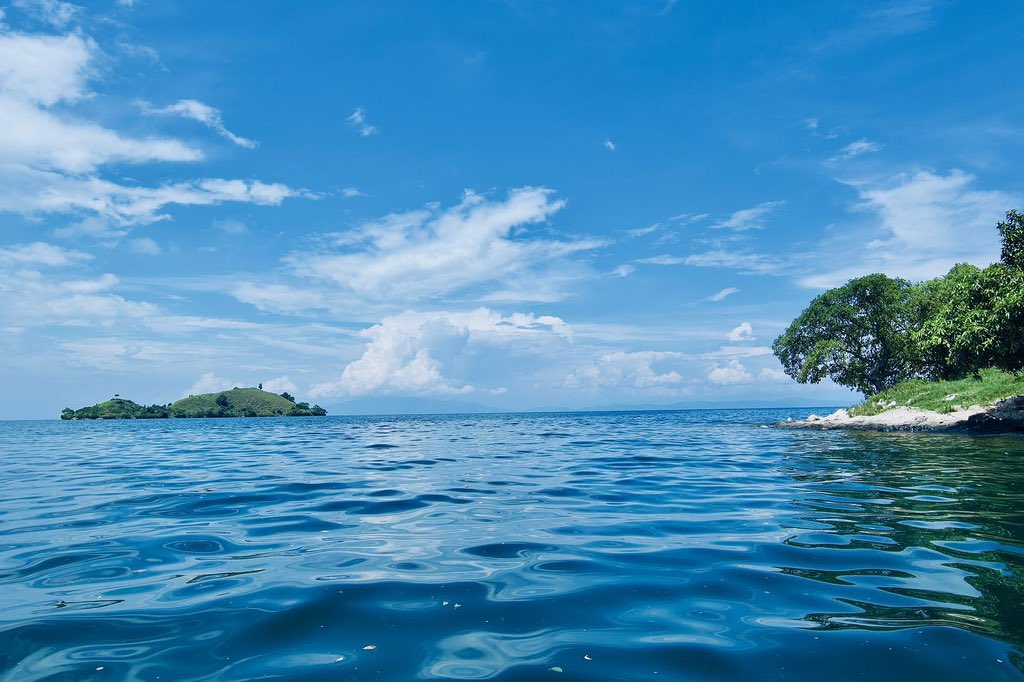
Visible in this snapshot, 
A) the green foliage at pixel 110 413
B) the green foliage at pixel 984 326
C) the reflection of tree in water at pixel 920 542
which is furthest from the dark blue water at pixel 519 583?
the green foliage at pixel 110 413

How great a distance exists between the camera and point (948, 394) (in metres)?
37.2

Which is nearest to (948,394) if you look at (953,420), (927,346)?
(953,420)

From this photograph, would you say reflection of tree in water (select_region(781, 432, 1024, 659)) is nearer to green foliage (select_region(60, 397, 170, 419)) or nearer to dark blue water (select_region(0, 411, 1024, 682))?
dark blue water (select_region(0, 411, 1024, 682))

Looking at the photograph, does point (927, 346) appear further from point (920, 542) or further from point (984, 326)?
point (920, 542)

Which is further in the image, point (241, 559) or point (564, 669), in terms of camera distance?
point (241, 559)

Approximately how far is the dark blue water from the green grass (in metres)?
26.6

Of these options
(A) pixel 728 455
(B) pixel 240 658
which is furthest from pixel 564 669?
(A) pixel 728 455

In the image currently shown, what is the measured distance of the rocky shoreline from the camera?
28.3m

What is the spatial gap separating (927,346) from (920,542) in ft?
89.0

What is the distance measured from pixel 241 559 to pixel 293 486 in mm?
6884

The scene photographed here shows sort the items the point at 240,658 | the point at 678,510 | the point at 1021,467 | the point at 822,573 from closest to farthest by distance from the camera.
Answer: the point at 240,658, the point at 822,573, the point at 678,510, the point at 1021,467

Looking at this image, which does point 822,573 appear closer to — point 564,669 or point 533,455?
point 564,669

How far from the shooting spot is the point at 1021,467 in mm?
14734

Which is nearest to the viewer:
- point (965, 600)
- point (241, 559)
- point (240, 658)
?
point (240, 658)
